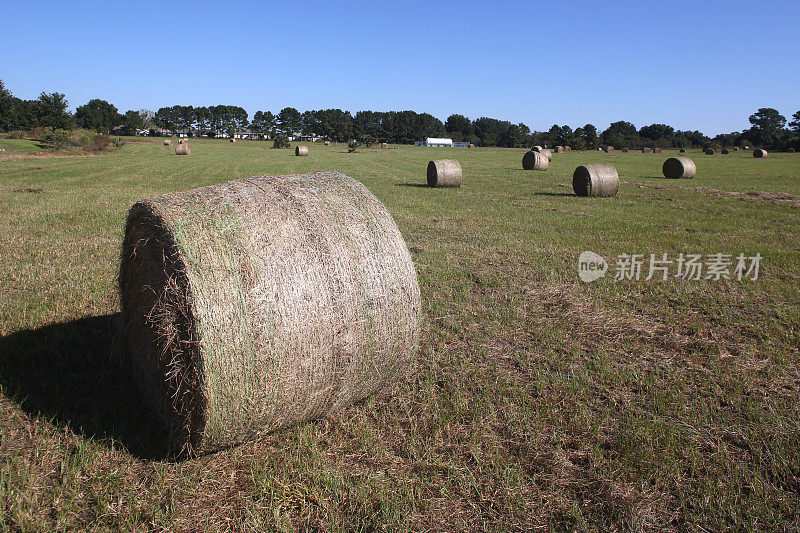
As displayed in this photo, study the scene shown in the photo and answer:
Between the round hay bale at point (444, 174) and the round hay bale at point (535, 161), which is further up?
the round hay bale at point (535, 161)

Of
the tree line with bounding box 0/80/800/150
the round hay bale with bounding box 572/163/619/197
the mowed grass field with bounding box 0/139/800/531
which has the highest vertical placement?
the tree line with bounding box 0/80/800/150

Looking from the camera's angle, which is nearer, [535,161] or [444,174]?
[444,174]

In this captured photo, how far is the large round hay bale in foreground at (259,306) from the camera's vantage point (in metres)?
3.38

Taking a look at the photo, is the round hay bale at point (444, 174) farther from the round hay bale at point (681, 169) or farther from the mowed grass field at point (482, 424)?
the round hay bale at point (681, 169)

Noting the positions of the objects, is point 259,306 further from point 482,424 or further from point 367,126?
point 367,126

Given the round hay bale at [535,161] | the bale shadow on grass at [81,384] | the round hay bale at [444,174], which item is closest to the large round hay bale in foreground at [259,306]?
the bale shadow on grass at [81,384]

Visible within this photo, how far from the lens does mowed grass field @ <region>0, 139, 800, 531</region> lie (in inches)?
123

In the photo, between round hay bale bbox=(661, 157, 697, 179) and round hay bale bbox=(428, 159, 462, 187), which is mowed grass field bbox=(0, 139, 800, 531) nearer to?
round hay bale bbox=(428, 159, 462, 187)

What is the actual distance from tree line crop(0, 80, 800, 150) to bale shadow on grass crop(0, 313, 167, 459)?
6740 cm

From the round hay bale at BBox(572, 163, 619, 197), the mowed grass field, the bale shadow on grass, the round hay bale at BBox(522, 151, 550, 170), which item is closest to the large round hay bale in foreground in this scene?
the bale shadow on grass

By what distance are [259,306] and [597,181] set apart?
17958 millimetres

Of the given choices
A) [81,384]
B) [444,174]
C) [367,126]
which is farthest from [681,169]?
[367,126]

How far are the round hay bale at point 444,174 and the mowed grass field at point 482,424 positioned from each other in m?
13.5

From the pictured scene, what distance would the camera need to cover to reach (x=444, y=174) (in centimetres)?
2148
